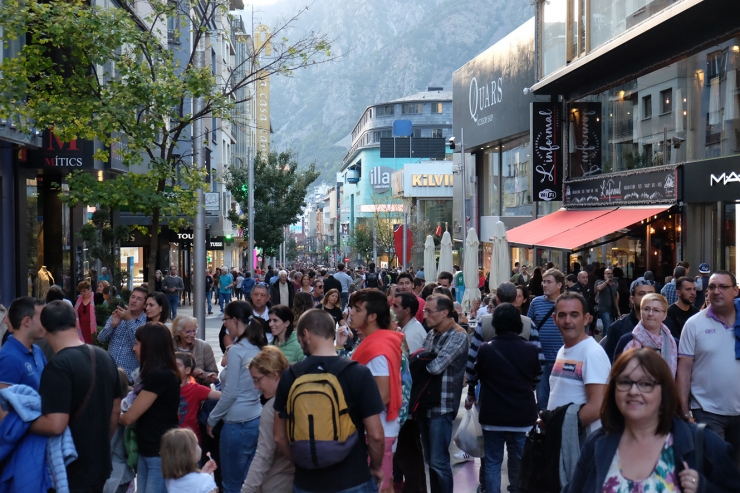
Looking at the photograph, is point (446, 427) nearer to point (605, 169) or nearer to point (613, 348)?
point (613, 348)

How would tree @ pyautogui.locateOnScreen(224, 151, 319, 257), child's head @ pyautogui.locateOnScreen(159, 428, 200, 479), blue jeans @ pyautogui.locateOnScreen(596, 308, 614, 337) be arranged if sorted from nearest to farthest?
child's head @ pyautogui.locateOnScreen(159, 428, 200, 479) < blue jeans @ pyautogui.locateOnScreen(596, 308, 614, 337) < tree @ pyautogui.locateOnScreen(224, 151, 319, 257)

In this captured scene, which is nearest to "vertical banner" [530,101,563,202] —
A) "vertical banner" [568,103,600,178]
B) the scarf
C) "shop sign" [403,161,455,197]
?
"vertical banner" [568,103,600,178]

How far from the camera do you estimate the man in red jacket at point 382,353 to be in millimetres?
5934

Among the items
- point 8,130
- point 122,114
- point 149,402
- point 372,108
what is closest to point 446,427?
point 149,402

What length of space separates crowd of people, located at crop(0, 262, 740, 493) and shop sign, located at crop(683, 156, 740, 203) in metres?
10.7

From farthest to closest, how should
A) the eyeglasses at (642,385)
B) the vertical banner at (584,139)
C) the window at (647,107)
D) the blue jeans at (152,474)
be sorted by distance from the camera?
the vertical banner at (584,139) < the window at (647,107) < the blue jeans at (152,474) < the eyeglasses at (642,385)

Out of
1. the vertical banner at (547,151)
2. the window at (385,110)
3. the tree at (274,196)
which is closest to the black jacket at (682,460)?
the vertical banner at (547,151)

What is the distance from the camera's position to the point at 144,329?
5840 mm

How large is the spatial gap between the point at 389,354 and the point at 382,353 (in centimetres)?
5

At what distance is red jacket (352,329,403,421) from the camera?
5.94 metres

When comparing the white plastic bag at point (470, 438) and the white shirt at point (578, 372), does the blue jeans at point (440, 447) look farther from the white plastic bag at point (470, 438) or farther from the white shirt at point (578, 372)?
the white shirt at point (578, 372)

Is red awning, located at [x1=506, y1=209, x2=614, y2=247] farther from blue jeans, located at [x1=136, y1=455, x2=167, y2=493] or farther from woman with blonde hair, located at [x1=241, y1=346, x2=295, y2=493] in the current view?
woman with blonde hair, located at [x1=241, y1=346, x2=295, y2=493]

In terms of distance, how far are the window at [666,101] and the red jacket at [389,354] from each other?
57.9 ft

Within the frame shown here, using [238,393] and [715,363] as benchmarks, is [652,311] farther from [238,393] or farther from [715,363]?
[238,393]
